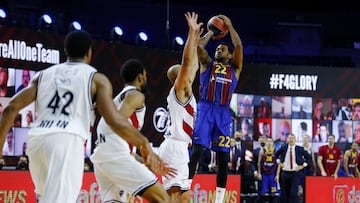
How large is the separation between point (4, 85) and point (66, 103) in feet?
31.4

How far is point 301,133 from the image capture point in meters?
19.3

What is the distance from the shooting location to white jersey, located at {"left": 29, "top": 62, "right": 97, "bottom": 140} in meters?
4.80

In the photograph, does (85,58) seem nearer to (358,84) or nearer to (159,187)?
(159,187)

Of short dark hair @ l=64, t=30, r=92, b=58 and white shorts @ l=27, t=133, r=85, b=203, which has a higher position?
short dark hair @ l=64, t=30, r=92, b=58

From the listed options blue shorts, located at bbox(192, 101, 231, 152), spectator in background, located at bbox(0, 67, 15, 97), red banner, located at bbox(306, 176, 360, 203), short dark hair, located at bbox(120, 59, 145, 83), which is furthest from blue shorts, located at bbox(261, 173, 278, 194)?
short dark hair, located at bbox(120, 59, 145, 83)

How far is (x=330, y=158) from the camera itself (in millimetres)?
17703

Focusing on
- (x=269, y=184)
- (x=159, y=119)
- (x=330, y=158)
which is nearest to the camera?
(x=269, y=184)

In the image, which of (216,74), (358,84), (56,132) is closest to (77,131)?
(56,132)

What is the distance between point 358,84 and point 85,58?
52.7 feet

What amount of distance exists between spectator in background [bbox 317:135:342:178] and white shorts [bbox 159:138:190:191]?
10759mm

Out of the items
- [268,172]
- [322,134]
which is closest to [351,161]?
[322,134]

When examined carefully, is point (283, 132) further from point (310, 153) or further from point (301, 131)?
point (310, 153)

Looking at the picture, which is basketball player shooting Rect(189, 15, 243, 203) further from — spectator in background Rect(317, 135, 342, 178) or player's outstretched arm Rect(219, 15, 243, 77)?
spectator in background Rect(317, 135, 342, 178)

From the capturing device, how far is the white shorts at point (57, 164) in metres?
4.68
